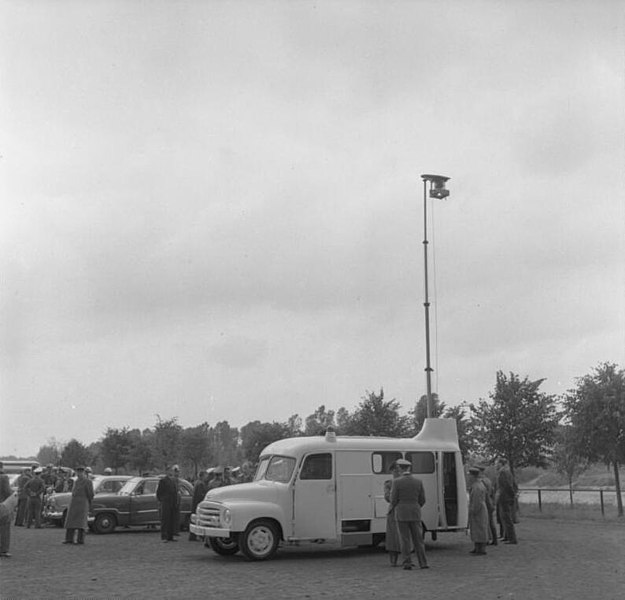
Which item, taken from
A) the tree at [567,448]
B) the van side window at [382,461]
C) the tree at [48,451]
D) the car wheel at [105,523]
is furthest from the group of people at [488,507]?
the tree at [48,451]

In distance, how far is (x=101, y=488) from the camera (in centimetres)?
2558

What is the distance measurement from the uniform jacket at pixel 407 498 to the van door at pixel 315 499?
6.93 feet

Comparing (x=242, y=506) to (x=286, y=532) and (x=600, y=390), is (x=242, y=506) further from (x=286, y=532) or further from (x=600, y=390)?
(x=600, y=390)

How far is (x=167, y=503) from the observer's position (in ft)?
68.0

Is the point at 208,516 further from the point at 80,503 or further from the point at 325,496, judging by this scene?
the point at 80,503

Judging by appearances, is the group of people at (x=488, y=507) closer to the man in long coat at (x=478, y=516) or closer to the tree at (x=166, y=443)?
the man in long coat at (x=478, y=516)

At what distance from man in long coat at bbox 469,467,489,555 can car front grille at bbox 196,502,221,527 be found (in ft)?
16.0

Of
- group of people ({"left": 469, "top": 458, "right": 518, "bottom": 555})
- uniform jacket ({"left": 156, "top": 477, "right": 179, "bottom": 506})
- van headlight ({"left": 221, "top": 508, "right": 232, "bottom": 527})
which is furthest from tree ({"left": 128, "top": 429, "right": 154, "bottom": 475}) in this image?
van headlight ({"left": 221, "top": 508, "right": 232, "bottom": 527})

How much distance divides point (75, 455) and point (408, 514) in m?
60.2

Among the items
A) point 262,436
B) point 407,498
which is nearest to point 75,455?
point 262,436

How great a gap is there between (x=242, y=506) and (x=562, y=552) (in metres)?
6.26

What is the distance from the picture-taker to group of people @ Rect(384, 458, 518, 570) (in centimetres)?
1460

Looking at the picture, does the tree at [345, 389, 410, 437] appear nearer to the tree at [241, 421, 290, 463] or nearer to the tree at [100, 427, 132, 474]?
the tree at [241, 421, 290, 463]

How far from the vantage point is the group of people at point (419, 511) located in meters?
14.6
